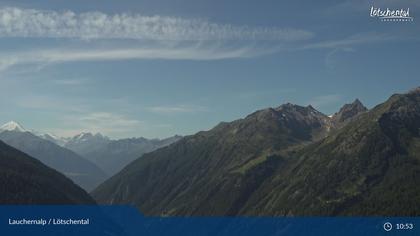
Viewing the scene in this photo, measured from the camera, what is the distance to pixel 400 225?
18038cm

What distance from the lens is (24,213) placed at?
196 meters

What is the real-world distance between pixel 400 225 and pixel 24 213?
395 ft

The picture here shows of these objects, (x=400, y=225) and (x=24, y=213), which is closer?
(x=400, y=225)
